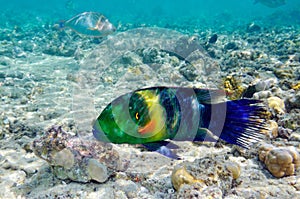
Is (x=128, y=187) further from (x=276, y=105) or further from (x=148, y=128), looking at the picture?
(x=276, y=105)

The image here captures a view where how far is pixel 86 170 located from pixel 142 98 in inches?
57.5

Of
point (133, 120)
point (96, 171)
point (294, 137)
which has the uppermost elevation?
point (133, 120)

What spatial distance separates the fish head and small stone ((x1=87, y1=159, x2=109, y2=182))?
45.1 inches

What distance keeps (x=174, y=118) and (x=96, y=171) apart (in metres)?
1.46

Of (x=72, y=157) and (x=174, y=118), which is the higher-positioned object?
(x=174, y=118)

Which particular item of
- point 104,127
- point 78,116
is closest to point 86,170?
point 104,127

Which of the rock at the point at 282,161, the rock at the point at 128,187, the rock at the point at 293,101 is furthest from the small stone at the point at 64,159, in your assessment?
the rock at the point at 293,101

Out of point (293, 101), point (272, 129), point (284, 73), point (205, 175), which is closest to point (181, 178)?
point (205, 175)

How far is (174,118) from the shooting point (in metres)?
1.95

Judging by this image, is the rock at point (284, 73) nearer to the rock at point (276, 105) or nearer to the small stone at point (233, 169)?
the rock at point (276, 105)

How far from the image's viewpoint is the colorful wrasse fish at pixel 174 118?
1863 mm

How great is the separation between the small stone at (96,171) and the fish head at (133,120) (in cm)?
115

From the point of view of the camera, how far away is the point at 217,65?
8.64m

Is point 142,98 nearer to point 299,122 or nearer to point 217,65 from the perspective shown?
point 299,122
